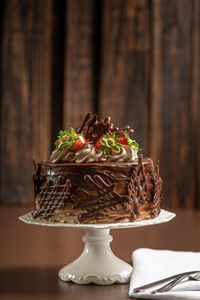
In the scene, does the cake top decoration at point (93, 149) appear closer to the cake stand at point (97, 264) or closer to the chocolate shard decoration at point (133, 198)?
the chocolate shard decoration at point (133, 198)

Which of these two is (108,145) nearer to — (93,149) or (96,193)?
(93,149)

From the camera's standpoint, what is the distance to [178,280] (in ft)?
4.73

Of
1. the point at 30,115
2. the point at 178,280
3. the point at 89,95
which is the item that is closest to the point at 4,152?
the point at 30,115

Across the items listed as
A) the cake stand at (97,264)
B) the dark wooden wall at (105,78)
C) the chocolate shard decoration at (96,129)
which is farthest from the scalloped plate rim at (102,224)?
the dark wooden wall at (105,78)

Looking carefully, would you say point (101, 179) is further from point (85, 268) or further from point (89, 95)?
point (89, 95)

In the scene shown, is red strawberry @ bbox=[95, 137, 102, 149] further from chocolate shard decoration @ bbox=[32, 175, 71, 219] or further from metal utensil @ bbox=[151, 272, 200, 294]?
metal utensil @ bbox=[151, 272, 200, 294]

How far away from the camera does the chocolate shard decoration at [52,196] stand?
157cm

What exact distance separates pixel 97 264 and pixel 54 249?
46 centimetres

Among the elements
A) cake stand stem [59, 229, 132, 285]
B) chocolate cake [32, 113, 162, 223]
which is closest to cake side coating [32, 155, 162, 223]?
chocolate cake [32, 113, 162, 223]

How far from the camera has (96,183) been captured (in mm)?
1549

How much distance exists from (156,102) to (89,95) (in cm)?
35

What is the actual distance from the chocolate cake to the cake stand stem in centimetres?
15

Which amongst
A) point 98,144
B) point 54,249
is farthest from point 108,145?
point 54,249

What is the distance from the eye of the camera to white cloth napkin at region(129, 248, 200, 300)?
53.7 inches
